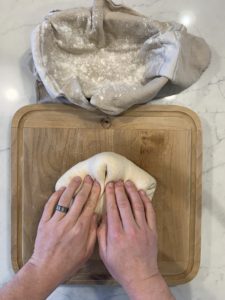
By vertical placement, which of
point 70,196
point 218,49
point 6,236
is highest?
point 218,49

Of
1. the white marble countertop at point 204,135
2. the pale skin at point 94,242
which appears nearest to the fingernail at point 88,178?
the pale skin at point 94,242

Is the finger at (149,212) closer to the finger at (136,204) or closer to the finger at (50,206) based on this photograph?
the finger at (136,204)

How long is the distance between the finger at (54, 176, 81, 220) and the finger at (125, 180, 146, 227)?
0.10 m

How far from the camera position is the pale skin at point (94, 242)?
0.65 m

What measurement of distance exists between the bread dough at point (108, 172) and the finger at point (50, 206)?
21 mm

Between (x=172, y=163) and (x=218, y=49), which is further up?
(x=218, y=49)

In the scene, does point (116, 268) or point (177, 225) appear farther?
point (177, 225)

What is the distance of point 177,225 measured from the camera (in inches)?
30.9

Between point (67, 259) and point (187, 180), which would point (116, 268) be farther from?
point (187, 180)

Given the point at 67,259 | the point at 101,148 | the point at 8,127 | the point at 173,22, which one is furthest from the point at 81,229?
the point at 173,22

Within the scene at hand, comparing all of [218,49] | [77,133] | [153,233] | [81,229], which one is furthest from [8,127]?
[218,49]

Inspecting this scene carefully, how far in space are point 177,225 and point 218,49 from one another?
16.7 inches

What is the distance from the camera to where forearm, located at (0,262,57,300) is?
63 cm

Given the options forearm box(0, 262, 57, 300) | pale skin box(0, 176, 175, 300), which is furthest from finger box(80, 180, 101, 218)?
forearm box(0, 262, 57, 300)
